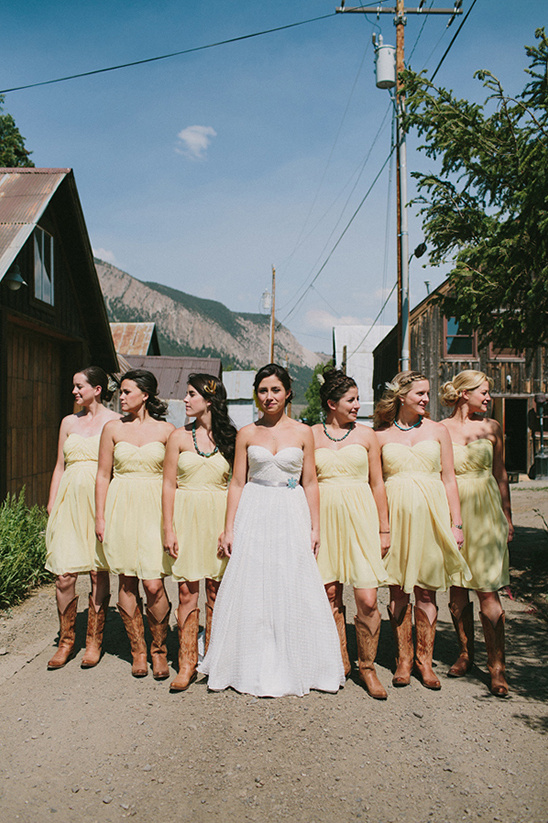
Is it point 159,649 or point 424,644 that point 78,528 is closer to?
point 159,649

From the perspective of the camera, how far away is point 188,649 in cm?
435

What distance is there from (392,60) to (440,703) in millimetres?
13168

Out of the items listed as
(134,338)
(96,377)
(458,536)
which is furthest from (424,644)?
(134,338)

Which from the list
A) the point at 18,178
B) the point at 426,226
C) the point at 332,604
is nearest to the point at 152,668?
the point at 332,604

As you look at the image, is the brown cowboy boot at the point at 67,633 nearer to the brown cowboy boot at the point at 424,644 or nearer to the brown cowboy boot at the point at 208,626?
the brown cowboy boot at the point at 208,626

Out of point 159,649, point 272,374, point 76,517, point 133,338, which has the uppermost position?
point 133,338

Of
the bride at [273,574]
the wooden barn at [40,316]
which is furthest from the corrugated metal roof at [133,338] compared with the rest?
the bride at [273,574]

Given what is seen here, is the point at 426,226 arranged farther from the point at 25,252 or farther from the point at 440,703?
the point at 25,252

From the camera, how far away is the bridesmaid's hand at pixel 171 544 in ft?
14.3

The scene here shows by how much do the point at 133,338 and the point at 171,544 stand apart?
104 feet

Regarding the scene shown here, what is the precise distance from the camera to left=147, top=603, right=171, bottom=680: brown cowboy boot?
14.6 feet

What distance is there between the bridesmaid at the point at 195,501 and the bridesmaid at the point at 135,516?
6.9 inches

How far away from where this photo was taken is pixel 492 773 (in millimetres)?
3145

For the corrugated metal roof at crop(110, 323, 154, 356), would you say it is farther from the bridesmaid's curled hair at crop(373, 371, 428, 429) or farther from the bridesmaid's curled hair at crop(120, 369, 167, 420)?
the bridesmaid's curled hair at crop(373, 371, 428, 429)
